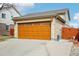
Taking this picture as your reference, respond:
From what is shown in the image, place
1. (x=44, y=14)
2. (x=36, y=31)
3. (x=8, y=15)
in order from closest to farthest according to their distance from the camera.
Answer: (x=44, y=14), (x=36, y=31), (x=8, y=15)

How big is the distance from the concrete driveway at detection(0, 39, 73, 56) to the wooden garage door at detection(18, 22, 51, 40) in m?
0.50

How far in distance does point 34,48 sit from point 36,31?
2.42 m

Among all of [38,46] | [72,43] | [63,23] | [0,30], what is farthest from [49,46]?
[0,30]

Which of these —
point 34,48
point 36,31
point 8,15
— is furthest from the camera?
point 8,15

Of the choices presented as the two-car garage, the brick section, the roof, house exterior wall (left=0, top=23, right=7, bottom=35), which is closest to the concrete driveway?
the two-car garage

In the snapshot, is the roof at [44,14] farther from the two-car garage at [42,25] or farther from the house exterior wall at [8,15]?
the house exterior wall at [8,15]

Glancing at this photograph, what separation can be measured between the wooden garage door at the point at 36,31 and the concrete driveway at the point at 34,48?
19.7 inches

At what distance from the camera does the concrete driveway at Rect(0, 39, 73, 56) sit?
31.1 feet

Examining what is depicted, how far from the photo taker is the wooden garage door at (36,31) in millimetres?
12406

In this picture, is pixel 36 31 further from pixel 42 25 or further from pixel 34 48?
pixel 34 48

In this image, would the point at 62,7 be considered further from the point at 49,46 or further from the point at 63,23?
the point at 49,46

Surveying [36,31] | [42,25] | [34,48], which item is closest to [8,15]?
[36,31]

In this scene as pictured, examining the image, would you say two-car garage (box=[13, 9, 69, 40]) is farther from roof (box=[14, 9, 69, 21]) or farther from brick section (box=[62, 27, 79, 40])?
brick section (box=[62, 27, 79, 40])

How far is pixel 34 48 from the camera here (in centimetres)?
1048
